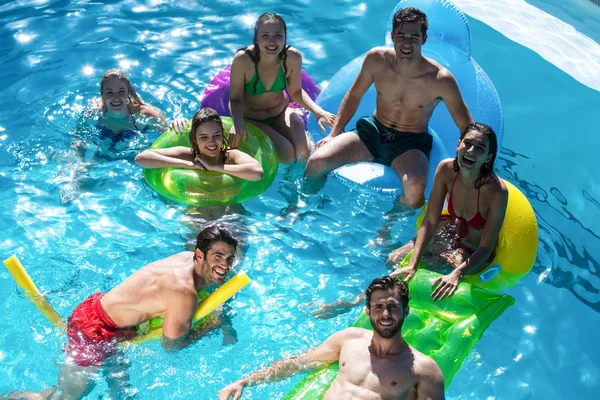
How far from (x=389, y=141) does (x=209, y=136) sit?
1334mm

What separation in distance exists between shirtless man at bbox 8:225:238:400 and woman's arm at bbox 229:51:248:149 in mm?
1517

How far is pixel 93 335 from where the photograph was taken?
4098mm

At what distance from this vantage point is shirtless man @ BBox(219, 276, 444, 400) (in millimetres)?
3689

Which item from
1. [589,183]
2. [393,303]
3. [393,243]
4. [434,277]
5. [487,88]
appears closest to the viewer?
[393,303]

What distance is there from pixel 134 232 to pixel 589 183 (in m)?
3.71

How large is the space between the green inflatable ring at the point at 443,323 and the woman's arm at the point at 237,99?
180 cm

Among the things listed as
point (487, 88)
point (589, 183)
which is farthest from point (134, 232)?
point (589, 183)

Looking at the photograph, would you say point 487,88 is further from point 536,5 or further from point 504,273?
point 536,5

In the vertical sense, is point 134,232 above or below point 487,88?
below

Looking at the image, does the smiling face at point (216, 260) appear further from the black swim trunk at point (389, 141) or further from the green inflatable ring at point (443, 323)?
the black swim trunk at point (389, 141)

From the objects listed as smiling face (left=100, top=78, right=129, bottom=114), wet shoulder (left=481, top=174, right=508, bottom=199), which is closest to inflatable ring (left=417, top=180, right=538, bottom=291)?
wet shoulder (left=481, top=174, right=508, bottom=199)

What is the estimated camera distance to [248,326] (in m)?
4.70

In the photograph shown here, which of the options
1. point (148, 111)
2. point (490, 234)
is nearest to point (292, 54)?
point (148, 111)

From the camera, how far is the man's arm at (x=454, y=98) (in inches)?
207
